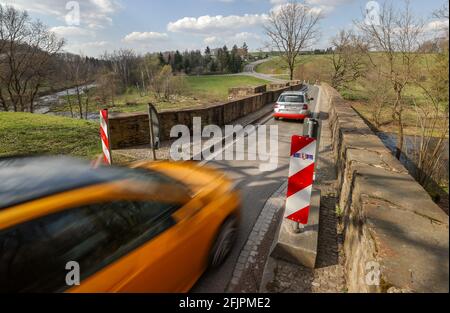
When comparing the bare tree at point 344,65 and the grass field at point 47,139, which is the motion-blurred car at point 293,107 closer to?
the grass field at point 47,139

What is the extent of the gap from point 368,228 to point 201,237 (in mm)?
1623

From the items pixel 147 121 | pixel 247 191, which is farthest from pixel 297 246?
pixel 147 121

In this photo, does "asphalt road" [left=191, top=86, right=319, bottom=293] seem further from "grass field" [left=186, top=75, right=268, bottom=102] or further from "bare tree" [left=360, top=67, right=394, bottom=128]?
"grass field" [left=186, top=75, right=268, bottom=102]

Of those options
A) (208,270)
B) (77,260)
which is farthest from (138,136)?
(77,260)

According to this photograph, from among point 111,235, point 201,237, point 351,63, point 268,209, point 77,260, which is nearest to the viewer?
point 77,260

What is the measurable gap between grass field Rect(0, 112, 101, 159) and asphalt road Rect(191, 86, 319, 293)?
160 inches

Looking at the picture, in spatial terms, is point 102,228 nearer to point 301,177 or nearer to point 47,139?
point 301,177

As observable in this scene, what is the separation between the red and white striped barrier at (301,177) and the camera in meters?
3.20

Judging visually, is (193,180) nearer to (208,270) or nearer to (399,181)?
(208,270)

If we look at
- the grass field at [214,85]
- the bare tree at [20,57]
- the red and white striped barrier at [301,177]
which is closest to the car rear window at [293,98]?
the red and white striped barrier at [301,177]

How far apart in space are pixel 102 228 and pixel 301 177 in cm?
238

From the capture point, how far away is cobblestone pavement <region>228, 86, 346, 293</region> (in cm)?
286

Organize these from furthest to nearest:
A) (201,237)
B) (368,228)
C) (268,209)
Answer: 1. (268,209)
2. (201,237)
3. (368,228)

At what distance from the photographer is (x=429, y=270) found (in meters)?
1.89
